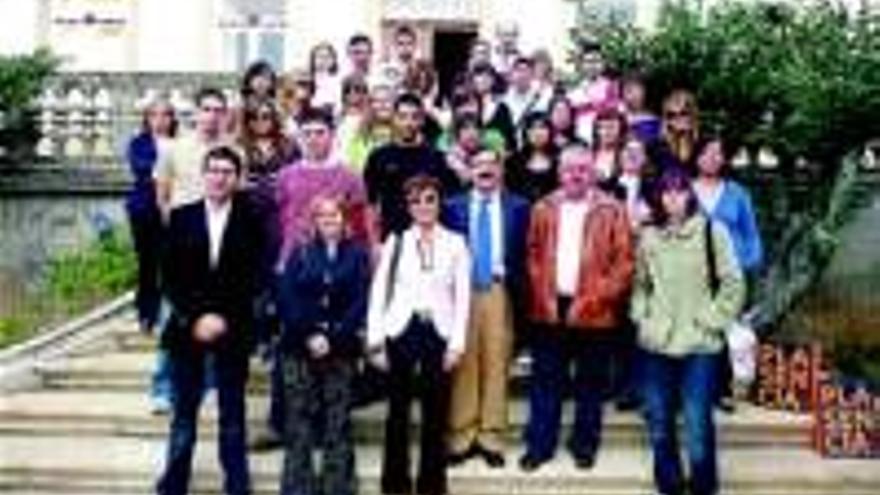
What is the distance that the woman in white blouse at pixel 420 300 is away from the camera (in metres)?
16.6

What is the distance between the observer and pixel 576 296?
A: 1712 cm

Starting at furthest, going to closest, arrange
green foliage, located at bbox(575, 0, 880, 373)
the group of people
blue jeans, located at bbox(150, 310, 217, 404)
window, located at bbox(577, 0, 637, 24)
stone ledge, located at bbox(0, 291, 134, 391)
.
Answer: window, located at bbox(577, 0, 637, 24) < green foliage, located at bbox(575, 0, 880, 373) < stone ledge, located at bbox(0, 291, 134, 391) < blue jeans, located at bbox(150, 310, 217, 404) < the group of people

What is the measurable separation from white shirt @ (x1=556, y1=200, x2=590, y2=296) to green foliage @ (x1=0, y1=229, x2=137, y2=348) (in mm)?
6631

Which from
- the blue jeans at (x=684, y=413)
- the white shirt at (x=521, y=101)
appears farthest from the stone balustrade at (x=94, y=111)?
the blue jeans at (x=684, y=413)

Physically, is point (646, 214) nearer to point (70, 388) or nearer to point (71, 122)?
point (70, 388)

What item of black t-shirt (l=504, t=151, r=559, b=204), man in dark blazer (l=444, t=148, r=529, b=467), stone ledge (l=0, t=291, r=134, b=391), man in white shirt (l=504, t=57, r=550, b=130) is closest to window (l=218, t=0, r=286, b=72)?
stone ledge (l=0, t=291, r=134, b=391)

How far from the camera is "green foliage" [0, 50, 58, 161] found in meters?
27.9

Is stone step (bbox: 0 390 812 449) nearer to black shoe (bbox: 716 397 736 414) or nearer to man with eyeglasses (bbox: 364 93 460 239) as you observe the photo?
black shoe (bbox: 716 397 736 414)

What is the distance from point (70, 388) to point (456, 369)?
12.0 ft

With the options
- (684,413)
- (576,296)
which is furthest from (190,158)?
(684,413)

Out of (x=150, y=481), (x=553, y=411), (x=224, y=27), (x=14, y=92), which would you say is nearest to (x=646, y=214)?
(x=553, y=411)

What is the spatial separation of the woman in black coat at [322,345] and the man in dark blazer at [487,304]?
1.03m

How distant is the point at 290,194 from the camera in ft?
56.6

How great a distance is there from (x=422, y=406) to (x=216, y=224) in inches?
67.8
